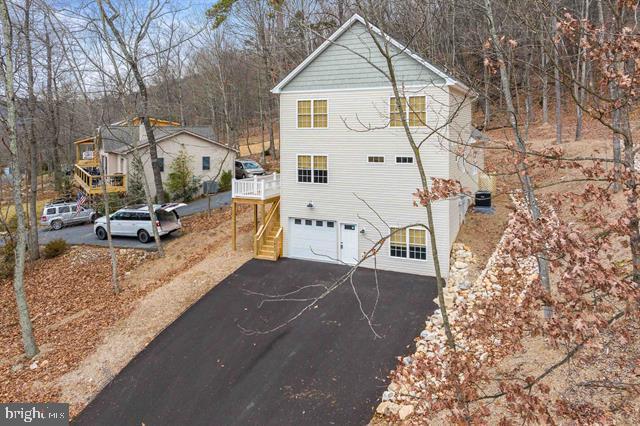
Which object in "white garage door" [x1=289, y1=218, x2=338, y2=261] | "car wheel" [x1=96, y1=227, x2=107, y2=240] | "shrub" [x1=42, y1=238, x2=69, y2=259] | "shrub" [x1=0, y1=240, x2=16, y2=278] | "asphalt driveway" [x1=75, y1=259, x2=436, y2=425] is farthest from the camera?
"car wheel" [x1=96, y1=227, x2=107, y2=240]

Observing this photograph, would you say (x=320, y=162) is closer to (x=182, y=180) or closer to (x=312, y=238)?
(x=312, y=238)

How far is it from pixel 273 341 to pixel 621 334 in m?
8.32

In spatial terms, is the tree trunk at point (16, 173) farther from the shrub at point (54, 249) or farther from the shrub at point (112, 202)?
the shrub at point (112, 202)

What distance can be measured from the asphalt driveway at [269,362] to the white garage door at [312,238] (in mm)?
1829

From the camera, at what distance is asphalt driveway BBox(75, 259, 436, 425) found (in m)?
8.59

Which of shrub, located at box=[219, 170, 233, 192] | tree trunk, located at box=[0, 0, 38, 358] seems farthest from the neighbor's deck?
shrub, located at box=[219, 170, 233, 192]

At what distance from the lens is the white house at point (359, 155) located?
1312 cm

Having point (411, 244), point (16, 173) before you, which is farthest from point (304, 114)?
point (16, 173)

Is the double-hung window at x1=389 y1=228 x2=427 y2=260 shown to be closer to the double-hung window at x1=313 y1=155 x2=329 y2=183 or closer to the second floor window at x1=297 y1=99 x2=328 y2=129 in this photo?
the double-hung window at x1=313 y1=155 x2=329 y2=183

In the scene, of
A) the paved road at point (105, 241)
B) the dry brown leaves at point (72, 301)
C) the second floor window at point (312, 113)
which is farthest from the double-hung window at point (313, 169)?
the paved road at point (105, 241)

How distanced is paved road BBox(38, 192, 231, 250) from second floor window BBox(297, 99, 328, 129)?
8705 millimetres

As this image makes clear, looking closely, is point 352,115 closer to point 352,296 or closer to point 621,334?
point 352,296

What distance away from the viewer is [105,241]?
1986 centimetres

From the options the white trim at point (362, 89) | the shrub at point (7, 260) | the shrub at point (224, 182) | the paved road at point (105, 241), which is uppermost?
the white trim at point (362, 89)
